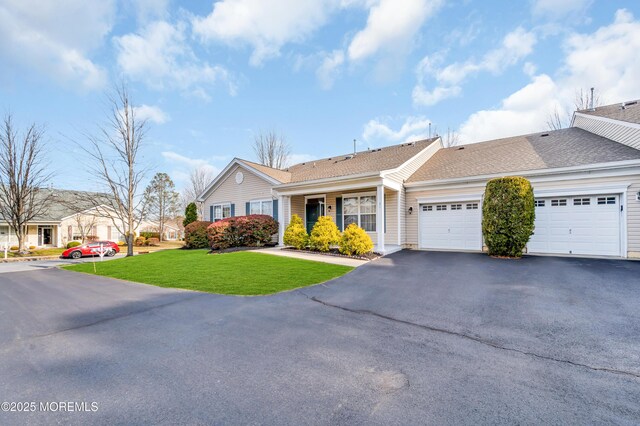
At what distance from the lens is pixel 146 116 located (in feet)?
54.1

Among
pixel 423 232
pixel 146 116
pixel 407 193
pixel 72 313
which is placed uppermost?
pixel 146 116

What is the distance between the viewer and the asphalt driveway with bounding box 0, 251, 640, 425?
2.34m

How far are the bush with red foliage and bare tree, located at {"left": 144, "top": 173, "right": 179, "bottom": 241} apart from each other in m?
23.4

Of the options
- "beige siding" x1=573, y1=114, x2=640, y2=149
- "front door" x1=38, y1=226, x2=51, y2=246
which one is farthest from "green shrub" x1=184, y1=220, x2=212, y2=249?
"front door" x1=38, y1=226, x2=51, y2=246

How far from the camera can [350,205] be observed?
13.5 m

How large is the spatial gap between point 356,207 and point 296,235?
10.9 ft

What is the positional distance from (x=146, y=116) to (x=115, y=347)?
1700 centimetres

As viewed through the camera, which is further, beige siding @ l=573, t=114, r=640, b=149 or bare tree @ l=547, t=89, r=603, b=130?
bare tree @ l=547, t=89, r=603, b=130

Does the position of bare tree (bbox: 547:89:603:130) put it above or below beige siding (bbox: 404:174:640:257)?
above

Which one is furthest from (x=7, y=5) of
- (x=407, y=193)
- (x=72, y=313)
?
(x=407, y=193)

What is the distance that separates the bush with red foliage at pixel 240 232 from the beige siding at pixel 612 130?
1505 cm

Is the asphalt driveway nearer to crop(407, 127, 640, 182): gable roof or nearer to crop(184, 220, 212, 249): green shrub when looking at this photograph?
crop(407, 127, 640, 182): gable roof

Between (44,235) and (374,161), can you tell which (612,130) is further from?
(44,235)

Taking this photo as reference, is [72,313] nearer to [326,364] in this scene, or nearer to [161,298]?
[161,298]
